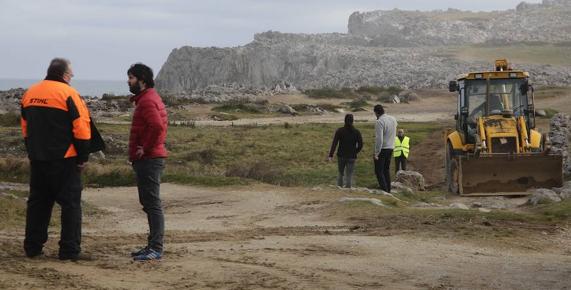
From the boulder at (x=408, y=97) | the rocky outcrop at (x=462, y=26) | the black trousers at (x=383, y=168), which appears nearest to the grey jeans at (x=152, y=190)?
the black trousers at (x=383, y=168)

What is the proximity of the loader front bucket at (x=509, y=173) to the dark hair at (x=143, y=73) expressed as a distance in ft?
37.7

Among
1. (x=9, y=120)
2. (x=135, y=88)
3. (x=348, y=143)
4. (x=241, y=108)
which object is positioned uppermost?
(x=135, y=88)

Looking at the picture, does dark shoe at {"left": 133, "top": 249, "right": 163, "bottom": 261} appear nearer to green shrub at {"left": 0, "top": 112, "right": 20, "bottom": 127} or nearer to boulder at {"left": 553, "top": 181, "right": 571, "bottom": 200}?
boulder at {"left": 553, "top": 181, "right": 571, "bottom": 200}

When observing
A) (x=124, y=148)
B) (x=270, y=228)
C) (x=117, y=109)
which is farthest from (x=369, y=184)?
(x=117, y=109)

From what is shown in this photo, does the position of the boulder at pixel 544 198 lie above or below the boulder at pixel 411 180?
above

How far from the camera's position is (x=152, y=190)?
30.0 ft

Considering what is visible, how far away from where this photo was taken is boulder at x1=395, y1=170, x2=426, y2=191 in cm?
2170

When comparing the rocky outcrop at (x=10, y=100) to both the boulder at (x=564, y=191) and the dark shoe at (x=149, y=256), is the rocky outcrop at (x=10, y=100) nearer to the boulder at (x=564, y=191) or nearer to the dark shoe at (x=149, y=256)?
the boulder at (x=564, y=191)

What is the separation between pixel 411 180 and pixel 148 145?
530 inches

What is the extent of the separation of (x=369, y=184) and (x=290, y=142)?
804 cm

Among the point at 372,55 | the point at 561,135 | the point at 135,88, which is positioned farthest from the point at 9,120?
the point at 372,55

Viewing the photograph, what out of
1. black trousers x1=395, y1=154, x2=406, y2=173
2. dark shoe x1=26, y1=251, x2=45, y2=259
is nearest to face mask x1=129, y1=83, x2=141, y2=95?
dark shoe x1=26, y1=251, x2=45, y2=259

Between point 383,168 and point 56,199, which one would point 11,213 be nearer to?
point 56,199

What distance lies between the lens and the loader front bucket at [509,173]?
1941 cm
